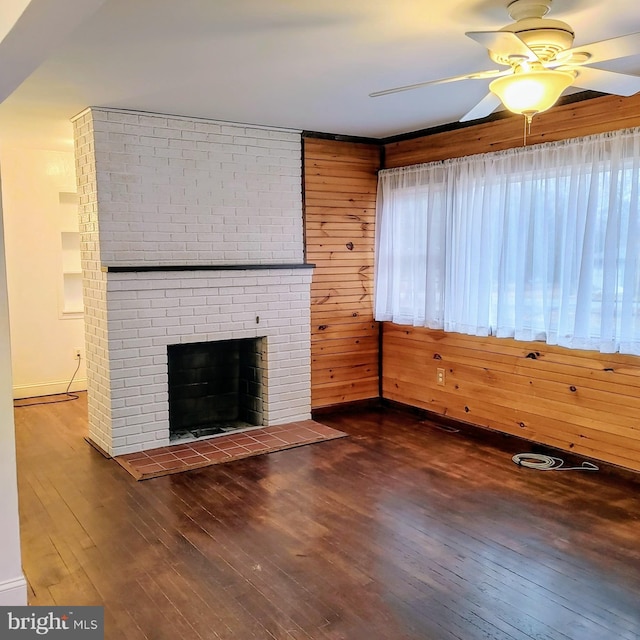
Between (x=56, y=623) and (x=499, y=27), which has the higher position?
(x=499, y=27)

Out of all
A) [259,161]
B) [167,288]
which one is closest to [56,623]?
[167,288]

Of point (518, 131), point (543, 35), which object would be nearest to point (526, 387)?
point (518, 131)

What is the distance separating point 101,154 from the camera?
417 cm

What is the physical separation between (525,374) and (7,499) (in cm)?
345

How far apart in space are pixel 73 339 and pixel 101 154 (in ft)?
9.18

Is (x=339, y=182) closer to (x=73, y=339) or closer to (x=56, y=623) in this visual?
(x=73, y=339)

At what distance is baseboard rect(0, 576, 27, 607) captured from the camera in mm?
2369

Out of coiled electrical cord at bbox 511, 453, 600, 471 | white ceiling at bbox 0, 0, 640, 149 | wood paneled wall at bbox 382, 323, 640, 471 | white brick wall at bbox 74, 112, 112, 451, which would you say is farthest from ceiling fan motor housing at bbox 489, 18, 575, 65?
white brick wall at bbox 74, 112, 112, 451

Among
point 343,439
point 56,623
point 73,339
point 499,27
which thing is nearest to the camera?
point 56,623

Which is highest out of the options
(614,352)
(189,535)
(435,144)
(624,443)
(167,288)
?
(435,144)

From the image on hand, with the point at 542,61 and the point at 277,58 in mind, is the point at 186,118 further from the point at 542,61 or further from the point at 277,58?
the point at 542,61

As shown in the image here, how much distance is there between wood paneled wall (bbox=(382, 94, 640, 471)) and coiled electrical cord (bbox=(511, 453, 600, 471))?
0.09 meters

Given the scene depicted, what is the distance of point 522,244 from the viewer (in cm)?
427

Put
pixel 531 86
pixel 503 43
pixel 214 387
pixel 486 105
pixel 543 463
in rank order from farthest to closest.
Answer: pixel 214 387 < pixel 543 463 < pixel 486 105 < pixel 531 86 < pixel 503 43
